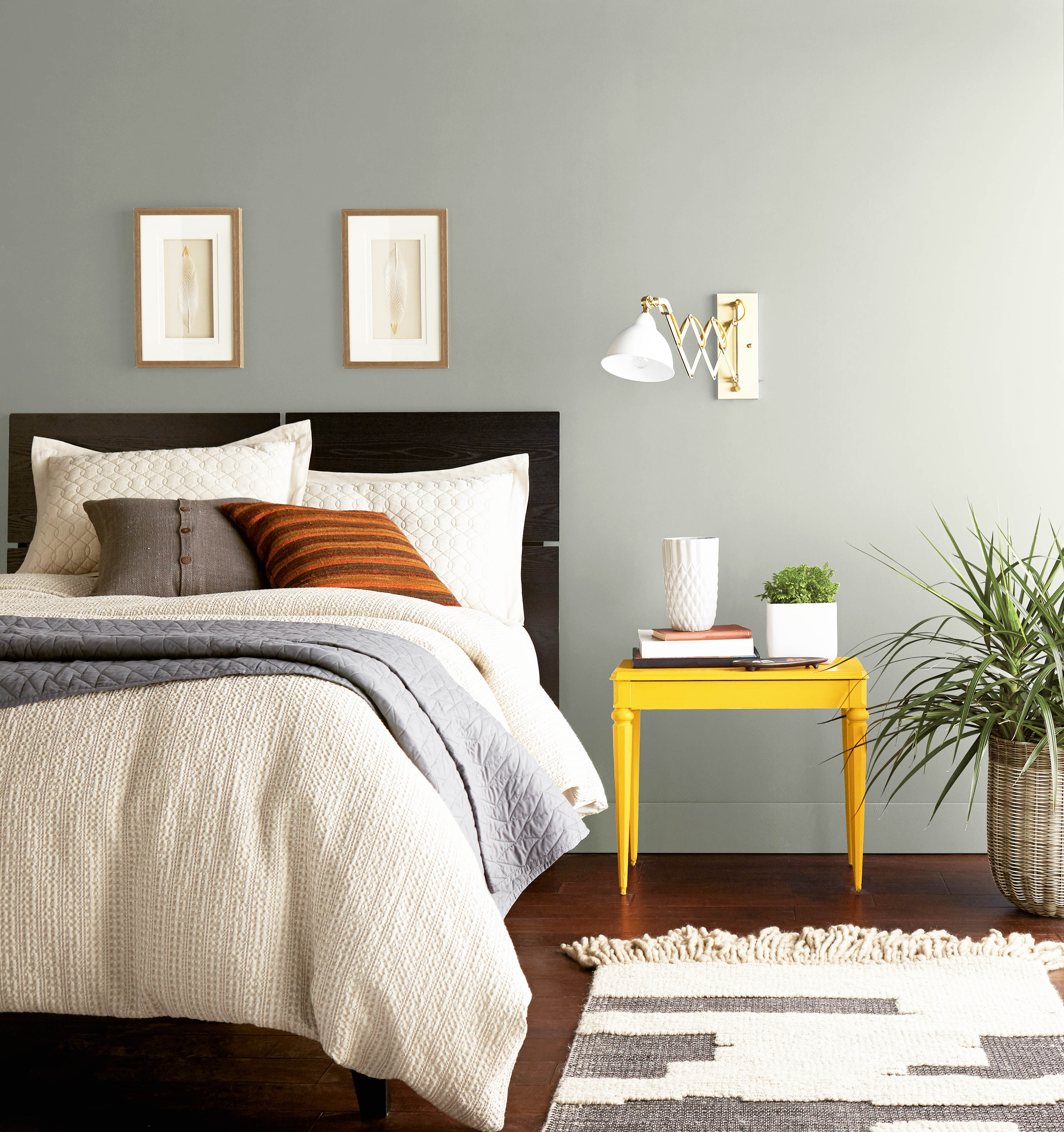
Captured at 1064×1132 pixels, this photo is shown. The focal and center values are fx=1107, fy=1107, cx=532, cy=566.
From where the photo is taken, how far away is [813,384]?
3117 mm

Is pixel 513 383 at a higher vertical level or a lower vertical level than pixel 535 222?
lower

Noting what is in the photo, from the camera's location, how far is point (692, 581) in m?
2.81

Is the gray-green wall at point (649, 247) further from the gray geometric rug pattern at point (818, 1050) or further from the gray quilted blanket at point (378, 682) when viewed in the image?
the gray quilted blanket at point (378, 682)

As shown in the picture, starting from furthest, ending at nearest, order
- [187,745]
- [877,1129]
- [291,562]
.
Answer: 1. [291,562]
2. [877,1129]
3. [187,745]

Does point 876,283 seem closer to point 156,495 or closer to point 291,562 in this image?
point 291,562

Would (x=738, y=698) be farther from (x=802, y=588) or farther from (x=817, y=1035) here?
(x=817, y=1035)

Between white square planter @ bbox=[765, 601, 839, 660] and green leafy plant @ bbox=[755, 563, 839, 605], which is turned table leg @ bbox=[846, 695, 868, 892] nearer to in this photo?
white square planter @ bbox=[765, 601, 839, 660]

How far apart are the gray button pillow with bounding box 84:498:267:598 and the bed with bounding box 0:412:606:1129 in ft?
3.81

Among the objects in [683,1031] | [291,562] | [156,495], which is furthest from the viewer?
[156,495]

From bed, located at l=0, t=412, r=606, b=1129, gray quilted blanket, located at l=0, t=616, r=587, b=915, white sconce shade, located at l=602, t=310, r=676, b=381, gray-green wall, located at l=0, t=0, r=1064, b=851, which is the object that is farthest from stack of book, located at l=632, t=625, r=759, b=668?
bed, located at l=0, t=412, r=606, b=1129

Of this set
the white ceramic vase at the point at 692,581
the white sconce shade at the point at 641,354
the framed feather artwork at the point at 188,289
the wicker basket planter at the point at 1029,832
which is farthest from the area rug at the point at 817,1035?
the framed feather artwork at the point at 188,289

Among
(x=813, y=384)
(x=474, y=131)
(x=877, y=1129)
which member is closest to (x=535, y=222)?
(x=474, y=131)

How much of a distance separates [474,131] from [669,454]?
108cm

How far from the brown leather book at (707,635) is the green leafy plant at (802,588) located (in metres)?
0.11
